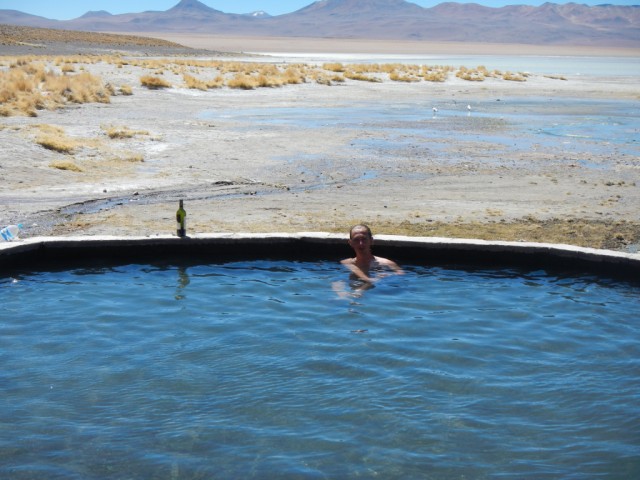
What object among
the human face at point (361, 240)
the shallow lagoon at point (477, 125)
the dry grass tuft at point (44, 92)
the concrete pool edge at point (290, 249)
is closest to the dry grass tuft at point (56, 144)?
the shallow lagoon at point (477, 125)

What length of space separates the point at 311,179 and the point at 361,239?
7281mm

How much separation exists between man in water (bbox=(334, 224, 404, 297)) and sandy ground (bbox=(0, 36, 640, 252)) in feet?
7.07

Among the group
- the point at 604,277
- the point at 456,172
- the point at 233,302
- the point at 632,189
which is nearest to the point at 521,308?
the point at 604,277

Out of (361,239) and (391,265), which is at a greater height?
(361,239)

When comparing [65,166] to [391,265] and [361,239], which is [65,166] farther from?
[361,239]

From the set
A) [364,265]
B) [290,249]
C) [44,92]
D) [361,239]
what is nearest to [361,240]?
[361,239]

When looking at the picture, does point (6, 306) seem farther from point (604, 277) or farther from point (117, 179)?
point (117, 179)

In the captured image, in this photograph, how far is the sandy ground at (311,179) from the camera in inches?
A: 452

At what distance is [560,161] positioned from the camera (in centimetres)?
1845

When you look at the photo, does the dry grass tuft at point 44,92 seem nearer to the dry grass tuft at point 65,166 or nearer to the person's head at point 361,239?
the dry grass tuft at point 65,166

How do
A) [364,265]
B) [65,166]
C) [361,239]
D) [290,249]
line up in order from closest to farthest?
[361,239], [364,265], [290,249], [65,166]

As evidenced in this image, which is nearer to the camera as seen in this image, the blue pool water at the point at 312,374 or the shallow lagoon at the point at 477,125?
the blue pool water at the point at 312,374

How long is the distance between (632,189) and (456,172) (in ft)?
10.7

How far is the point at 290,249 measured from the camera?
30.6 feet
